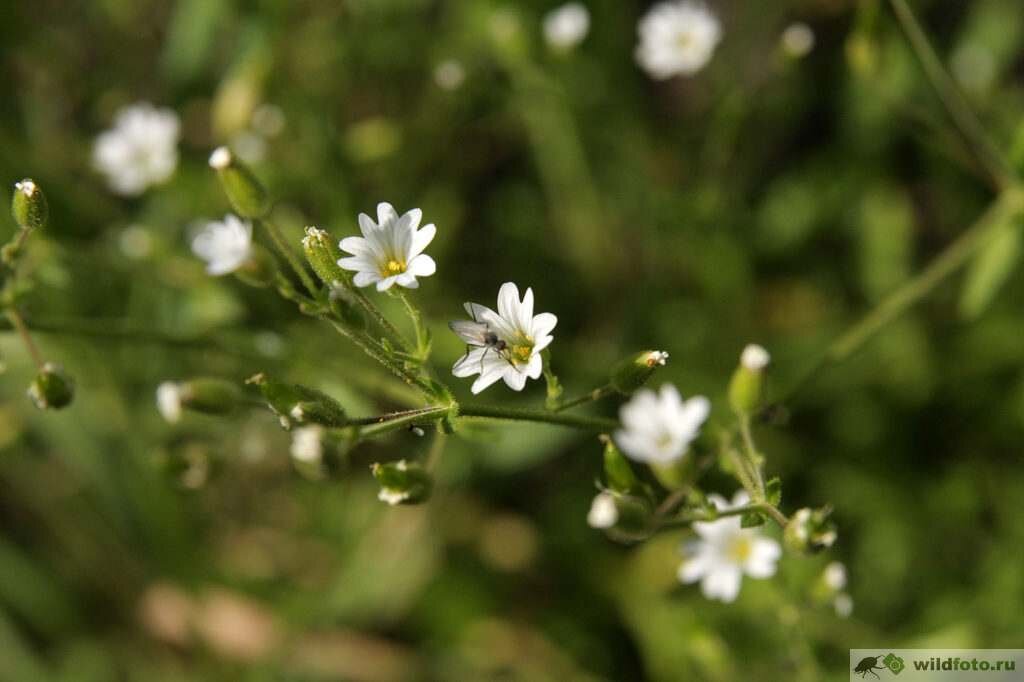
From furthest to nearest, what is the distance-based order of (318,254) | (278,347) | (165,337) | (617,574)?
1. (617,574)
2. (278,347)
3. (165,337)
4. (318,254)

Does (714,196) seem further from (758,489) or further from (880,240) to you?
(758,489)

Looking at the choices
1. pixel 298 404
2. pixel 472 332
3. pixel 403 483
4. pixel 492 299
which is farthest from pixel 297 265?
pixel 492 299

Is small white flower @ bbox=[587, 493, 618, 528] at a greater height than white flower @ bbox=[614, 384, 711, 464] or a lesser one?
lesser

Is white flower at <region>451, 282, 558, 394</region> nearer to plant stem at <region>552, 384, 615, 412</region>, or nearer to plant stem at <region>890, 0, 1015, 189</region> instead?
plant stem at <region>552, 384, 615, 412</region>

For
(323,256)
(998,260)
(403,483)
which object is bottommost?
(403,483)

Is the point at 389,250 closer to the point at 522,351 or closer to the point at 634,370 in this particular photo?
the point at 522,351

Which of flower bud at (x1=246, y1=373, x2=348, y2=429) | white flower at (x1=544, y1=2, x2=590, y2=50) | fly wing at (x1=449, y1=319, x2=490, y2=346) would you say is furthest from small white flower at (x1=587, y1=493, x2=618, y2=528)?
white flower at (x1=544, y1=2, x2=590, y2=50)

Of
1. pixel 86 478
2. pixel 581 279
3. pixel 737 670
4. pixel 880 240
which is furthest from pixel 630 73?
pixel 86 478
